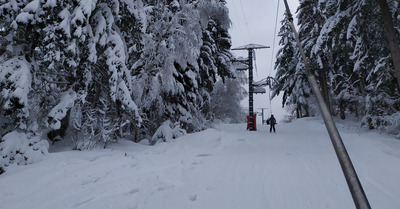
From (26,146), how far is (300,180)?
6.17 metres

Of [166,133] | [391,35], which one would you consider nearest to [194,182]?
[166,133]

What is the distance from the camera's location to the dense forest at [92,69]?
209 inches

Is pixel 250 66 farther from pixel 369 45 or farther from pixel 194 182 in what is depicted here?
pixel 194 182

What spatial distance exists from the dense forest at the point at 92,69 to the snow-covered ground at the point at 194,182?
115 cm

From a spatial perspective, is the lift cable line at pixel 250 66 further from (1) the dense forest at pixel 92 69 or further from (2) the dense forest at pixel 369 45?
(1) the dense forest at pixel 92 69

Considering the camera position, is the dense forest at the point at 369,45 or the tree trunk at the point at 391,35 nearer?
the tree trunk at the point at 391,35

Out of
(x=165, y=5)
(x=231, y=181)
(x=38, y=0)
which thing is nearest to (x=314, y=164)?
(x=231, y=181)

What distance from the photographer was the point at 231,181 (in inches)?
189

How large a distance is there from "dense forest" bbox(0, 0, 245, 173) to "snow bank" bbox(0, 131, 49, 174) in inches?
0.8

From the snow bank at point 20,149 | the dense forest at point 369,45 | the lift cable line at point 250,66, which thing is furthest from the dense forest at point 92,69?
the lift cable line at point 250,66

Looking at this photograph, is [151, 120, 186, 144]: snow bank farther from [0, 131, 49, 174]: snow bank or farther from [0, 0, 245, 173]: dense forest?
[0, 131, 49, 174]: snow bank

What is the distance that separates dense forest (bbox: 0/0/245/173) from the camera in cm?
531

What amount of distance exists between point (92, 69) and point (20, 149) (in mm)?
3369

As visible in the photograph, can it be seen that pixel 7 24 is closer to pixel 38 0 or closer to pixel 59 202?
pixel 38 0
